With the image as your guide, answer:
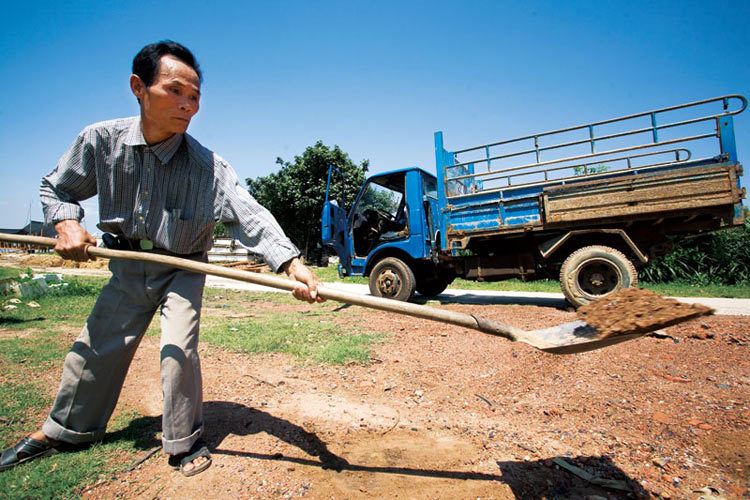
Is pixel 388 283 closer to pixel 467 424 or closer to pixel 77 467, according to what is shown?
pixel 467 424

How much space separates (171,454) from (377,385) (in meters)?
1.50

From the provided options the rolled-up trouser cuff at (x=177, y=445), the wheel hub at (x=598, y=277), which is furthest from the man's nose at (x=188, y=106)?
the wheel hub at (x=598, y=277)

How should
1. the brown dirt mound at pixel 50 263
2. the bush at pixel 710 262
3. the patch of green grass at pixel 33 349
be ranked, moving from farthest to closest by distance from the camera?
the brown dirt mound at pixel 50 263, the bush at pixel 710 262, the patch of green grass at pixel 33 349

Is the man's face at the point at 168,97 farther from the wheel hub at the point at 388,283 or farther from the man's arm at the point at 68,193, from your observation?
the wheel hub at the point at 388,283

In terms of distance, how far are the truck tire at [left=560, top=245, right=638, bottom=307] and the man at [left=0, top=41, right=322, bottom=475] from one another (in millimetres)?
5238

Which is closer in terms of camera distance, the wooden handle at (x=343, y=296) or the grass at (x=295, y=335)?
the wooden handle at (x=343, y=296)

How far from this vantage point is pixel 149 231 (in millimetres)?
1960

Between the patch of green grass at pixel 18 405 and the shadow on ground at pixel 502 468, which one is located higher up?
the patch of green grass at pixel 18 405

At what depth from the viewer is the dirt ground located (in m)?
1.70

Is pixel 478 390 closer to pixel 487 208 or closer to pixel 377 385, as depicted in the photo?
pixel 377 385

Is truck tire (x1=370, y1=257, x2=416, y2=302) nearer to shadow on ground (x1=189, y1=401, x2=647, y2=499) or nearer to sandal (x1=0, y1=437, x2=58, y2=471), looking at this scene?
shadow on ground (x1=189, y1=401, x2=647, y2=499)

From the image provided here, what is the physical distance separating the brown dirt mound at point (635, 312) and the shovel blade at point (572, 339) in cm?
4

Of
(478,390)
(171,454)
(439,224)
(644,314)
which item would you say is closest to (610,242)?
(439,224)

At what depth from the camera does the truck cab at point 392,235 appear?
22.3 ft
